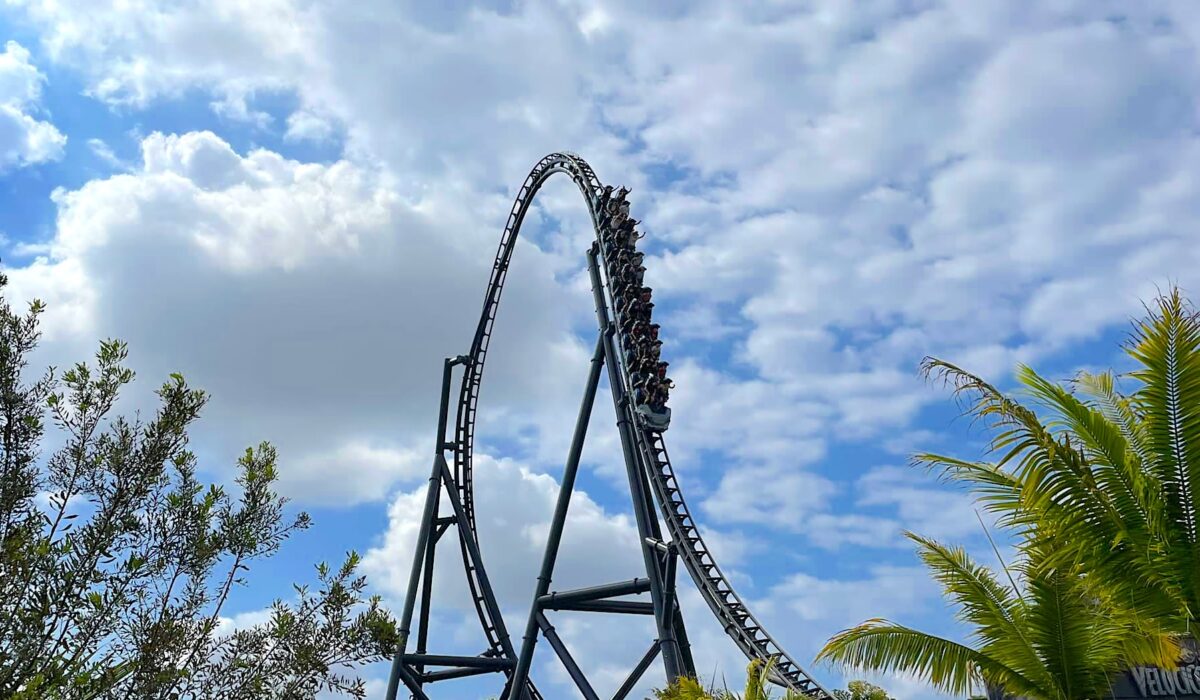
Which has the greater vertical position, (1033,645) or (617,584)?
(617,584)

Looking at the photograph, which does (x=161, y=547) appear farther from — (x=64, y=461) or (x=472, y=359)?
(x=472, y=359)

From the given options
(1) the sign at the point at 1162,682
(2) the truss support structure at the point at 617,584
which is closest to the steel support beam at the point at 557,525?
(2) the truss support structure at the point at 617,584

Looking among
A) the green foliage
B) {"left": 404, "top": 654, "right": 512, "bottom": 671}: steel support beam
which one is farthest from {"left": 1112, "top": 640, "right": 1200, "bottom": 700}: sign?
{"left": 404, "top": 654, "right": 512, "bottom": 671}: steel support beam

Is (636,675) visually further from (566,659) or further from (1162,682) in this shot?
(1162,682)

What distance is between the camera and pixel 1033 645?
8.07m

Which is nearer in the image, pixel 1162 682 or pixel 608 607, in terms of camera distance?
pixel 1162 682

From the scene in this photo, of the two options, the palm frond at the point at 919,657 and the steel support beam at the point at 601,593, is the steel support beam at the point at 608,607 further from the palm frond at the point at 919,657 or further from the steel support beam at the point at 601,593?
the palm frond at the point at 919,657

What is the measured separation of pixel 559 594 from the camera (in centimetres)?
1977

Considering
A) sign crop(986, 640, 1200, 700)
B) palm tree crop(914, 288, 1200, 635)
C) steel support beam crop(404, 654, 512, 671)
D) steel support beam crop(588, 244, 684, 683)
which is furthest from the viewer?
→ steel support beam crop(404, 654, 512, 671)

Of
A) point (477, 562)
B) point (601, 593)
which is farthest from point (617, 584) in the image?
point (477, 562)

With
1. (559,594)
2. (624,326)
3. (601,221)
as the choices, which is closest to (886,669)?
(559,594)

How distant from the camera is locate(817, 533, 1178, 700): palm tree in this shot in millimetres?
7785

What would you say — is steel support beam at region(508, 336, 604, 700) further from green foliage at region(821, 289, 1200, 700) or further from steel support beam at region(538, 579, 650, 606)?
green foliage at region(821, 289, 1200, 700)

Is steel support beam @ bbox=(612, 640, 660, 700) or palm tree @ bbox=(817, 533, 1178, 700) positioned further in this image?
steel support beam @ bbox=(612, 640, 660, 700)
